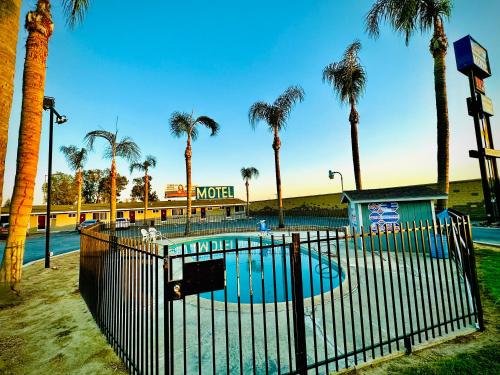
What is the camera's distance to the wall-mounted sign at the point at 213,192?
36781 millimetres

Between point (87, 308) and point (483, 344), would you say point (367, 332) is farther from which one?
point (87, 308)

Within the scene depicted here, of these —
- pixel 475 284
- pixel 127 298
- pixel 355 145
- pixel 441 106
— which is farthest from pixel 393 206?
pixel 127 298

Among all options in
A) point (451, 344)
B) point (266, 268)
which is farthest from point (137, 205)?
point (451, 344)

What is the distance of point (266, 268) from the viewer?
38.8ft

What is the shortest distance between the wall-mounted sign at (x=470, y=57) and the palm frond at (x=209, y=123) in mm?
16342

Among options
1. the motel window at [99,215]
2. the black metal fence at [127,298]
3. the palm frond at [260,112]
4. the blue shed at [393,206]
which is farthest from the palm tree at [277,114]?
the motel window at [99,215]

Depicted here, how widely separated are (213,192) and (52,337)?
110 ft

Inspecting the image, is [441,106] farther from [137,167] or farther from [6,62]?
[137,167]

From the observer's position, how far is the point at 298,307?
3189mm

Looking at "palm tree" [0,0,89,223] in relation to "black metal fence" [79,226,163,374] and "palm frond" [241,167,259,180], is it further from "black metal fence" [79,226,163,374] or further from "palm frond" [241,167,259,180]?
"palm frond" [241,167,259,180]

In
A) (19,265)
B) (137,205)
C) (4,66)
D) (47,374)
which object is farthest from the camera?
(137,205)

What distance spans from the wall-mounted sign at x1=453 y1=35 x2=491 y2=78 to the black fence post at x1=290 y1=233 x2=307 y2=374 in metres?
10.8

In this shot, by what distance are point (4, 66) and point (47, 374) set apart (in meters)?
4.86

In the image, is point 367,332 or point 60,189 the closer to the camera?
point 367,332
